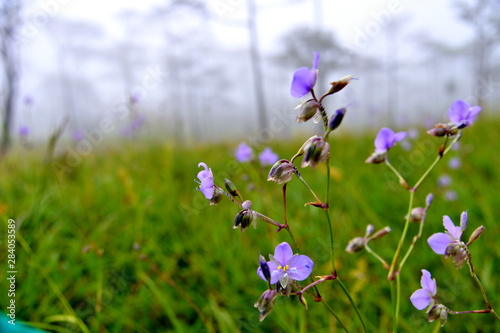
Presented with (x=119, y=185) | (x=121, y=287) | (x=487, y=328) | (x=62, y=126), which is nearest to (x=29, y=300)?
(x=121, y=287)

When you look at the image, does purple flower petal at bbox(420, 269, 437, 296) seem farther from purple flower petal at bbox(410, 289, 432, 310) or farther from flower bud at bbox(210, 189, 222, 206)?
flower bud at bbox(210, 189, 222, 206)

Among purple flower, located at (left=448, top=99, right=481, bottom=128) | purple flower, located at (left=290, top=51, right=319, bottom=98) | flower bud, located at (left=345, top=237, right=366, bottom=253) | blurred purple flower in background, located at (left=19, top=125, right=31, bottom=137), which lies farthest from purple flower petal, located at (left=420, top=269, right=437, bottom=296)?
blurred purple flower in background, located at (left=19, top=125, right=31, bottom=137)

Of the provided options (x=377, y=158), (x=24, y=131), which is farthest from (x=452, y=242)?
(x=24, y=131)

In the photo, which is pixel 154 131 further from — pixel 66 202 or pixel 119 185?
pixel 66 202

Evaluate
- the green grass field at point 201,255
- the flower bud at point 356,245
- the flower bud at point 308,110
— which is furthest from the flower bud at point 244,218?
the green grass field at point 201,255

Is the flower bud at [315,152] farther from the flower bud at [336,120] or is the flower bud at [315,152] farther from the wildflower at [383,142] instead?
the wildflower at [383,142]

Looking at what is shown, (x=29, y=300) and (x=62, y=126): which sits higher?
(x=62, y=126)
